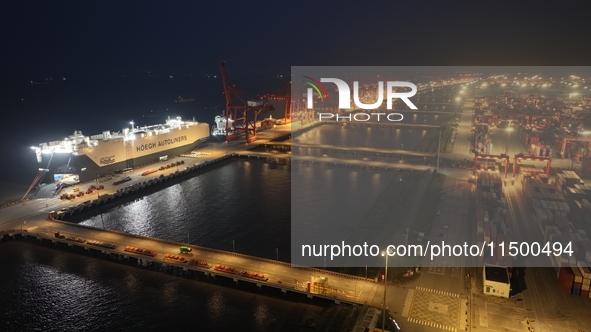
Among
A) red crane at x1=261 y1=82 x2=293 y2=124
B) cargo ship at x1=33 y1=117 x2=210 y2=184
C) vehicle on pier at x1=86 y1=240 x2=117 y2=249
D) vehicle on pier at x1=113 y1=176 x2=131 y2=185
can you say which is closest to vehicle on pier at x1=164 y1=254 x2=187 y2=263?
vehicle on pier at x1=86 y1=240 x2=117 y2=249

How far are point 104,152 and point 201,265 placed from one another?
20713 mm

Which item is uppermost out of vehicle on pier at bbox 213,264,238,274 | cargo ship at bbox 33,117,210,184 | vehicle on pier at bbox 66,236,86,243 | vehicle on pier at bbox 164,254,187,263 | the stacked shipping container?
cargo ship at bbox 33,117,210,184

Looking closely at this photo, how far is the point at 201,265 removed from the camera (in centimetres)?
1805

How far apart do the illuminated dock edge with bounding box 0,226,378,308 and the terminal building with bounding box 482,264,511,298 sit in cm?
453

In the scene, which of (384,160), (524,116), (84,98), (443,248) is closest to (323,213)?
(443,248)

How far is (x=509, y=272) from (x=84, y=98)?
12351cm

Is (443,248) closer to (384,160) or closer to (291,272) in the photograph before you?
(291,272)

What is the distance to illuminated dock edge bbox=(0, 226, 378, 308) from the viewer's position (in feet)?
52.6

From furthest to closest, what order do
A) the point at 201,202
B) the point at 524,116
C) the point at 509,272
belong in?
the point at 524,116 < the point at 201,202 < the point at 509,272

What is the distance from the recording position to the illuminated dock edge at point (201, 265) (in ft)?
52.6

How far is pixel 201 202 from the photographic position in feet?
92.9

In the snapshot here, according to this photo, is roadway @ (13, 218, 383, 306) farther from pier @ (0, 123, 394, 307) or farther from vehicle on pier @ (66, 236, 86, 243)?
vehicle on pier @ (66, 236, 86, 243)

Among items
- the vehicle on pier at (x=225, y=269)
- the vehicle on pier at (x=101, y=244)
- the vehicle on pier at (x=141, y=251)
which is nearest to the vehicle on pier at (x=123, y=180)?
the vehicle on pier at (x=101, y=244)

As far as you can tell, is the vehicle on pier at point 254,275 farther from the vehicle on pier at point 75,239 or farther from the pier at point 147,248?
the vehicle on pier at point 75,239
